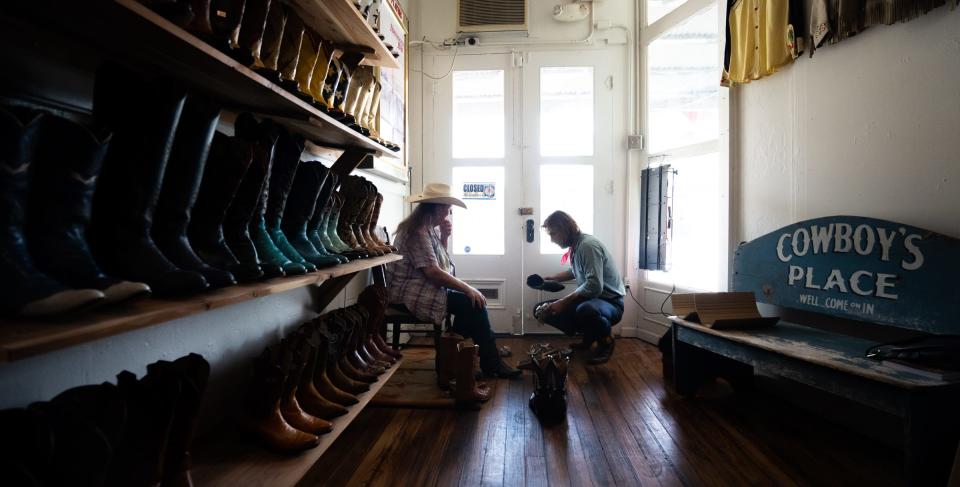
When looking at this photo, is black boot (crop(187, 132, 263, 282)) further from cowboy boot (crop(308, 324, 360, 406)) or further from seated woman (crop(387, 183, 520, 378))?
seated woman (crop(387, 183, 520, 378))

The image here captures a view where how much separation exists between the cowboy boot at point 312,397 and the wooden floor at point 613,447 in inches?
11.6

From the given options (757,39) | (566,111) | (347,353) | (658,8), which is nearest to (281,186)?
(347,353)

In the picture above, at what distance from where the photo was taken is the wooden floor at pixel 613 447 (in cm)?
177

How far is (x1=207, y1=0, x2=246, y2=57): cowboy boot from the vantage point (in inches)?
41.6

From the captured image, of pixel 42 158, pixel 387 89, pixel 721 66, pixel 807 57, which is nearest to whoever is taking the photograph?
pixel 42 158

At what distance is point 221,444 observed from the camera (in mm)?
1390

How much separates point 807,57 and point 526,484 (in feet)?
8.92

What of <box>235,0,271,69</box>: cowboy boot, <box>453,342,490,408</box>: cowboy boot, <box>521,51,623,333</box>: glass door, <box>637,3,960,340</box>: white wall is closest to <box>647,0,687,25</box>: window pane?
<box>521,51,623,333</box>: glass door

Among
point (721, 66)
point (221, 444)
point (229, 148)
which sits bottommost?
point (221, 444)

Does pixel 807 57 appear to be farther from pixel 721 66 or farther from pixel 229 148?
pixel 229 148

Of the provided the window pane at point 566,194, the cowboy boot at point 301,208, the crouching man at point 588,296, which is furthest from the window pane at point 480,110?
the cowboy boot at point 301,208

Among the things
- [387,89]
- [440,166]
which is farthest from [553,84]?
[387,89]

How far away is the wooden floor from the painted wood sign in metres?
0.61

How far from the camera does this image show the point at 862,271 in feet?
6.72
